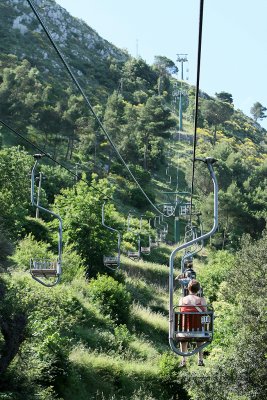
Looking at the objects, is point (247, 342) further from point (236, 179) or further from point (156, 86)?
point (156, 86)

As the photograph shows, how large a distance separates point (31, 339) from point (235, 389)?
711cm

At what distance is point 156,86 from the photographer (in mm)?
127938

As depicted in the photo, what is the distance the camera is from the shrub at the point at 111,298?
33844mm

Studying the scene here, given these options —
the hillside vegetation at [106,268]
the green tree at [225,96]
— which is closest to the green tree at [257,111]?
the green tree at [225,96]

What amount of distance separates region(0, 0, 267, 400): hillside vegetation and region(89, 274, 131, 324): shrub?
0.08 meters

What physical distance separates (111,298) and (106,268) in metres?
6.40

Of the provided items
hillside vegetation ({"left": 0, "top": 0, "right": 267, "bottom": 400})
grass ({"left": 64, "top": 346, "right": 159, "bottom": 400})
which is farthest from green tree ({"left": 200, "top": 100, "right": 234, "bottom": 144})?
grass ({"left": 64, "top": 346, "right": 159, "bottom": 400})

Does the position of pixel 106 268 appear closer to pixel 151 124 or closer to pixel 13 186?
pixel 13 186

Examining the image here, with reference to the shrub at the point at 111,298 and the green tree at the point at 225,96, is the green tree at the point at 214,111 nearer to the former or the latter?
the green tree at the point at 225,96

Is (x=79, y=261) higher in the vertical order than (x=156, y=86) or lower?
lower

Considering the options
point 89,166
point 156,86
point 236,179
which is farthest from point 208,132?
point 89,166

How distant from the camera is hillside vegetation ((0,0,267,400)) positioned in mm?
22250

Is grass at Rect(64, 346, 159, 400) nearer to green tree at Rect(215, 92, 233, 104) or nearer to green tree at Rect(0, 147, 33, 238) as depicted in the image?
green tree at Rect(0, 147, 33, 238)

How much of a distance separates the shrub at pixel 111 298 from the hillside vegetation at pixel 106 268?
0.08 metres
